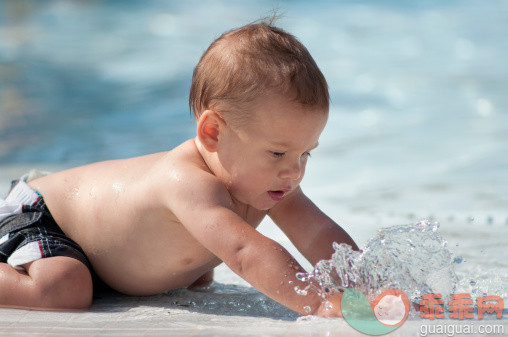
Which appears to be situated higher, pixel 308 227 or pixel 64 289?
pixel 308 227

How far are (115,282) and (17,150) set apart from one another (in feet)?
10.5

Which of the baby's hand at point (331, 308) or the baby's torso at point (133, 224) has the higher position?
the baby's torso at point (133, 224)

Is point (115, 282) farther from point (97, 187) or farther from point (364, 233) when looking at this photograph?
point (364, 233)

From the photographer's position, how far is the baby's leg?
1931 mm

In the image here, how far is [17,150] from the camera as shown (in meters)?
5.06

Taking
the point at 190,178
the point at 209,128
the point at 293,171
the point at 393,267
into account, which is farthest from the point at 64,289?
the point at 393,267

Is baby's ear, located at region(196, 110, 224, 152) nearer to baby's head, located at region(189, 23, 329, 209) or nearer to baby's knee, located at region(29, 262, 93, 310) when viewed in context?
baby's head, located at region(189, 23, 329, 209)

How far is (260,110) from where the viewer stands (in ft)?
6.02

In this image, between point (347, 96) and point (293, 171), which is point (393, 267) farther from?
point (347, 96)

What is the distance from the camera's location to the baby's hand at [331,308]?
1.67 metres

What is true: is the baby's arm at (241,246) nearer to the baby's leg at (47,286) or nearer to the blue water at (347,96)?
the baby's leg at (47,286)

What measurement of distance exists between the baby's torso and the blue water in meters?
0.88

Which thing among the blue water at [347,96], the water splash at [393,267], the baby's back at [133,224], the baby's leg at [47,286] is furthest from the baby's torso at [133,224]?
the blue water at [347,96]

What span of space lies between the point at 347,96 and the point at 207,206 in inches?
188
